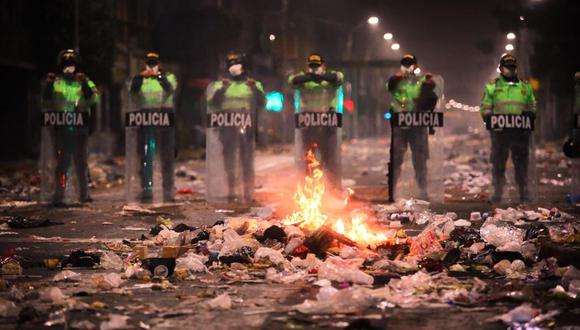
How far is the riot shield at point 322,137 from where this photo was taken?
14.0 metres

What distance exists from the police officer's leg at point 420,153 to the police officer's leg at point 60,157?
18.0ft

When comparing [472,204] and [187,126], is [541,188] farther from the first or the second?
[187,126]

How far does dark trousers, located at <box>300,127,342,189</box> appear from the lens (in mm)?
13992

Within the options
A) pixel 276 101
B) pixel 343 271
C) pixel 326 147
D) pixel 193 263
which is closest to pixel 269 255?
pixel 193 263

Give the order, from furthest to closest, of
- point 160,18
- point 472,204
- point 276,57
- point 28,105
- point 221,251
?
point 276,57 → point 160,18 → point 28,105 → point 472,204 → point 221,251

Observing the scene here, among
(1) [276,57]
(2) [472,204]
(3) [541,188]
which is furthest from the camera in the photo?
(1) [276,57]

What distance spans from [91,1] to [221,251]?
28.9m

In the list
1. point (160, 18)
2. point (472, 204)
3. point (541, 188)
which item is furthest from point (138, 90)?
point (160, 18)

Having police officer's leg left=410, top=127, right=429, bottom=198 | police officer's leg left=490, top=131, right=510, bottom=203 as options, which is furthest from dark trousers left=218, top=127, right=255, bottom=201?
police officer's leg left=490, top=131, right=510, bottom=203

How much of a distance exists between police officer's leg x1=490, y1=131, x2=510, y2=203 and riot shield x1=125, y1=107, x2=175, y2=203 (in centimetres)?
513

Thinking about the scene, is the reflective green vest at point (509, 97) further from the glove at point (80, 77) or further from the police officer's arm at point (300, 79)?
the glove at point (80, 77)

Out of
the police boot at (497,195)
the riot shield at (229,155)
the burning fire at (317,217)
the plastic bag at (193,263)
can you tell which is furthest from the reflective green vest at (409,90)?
the plastic bag at (193,263)

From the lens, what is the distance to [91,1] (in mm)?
35469

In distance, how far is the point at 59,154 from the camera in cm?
1421
